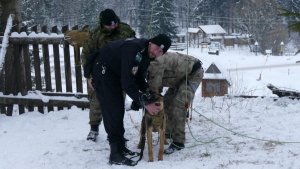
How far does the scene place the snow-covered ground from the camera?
16.4 feet

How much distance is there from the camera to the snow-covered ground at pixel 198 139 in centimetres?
501

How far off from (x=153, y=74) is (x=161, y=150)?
0.97 meters

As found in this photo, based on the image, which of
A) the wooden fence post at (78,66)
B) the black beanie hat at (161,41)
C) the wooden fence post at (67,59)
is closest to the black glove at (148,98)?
the black beanie hat at (161,41)

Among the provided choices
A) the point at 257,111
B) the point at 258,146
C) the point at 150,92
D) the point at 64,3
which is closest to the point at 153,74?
the point at 150,92

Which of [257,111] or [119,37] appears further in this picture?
[257,111]

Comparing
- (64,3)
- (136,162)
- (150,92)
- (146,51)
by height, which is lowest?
(136,162)

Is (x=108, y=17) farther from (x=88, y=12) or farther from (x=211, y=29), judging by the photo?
(x=211, y=29)

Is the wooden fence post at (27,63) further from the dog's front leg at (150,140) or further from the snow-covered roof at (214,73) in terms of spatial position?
the snow-covered roof at (214,73)

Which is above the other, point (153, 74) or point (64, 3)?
point (64, 3)

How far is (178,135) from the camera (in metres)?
5.45

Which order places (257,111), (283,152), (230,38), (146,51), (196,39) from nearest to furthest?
(146,51) < (283,152) < (257,111) < (230,38) < (196,39)

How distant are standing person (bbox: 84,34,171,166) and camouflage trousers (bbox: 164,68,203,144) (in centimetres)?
65

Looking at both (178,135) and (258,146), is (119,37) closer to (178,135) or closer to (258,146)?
(178,135)

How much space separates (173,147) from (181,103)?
610 mm
